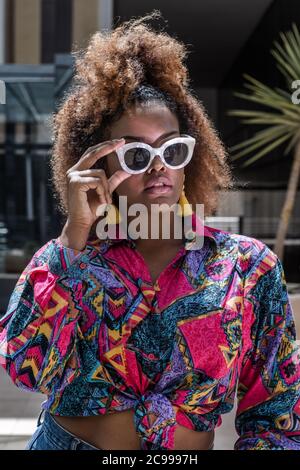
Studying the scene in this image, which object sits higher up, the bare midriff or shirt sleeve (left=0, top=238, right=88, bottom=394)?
shirt sleeve (left=0, top=238, right=88, bottom=394)

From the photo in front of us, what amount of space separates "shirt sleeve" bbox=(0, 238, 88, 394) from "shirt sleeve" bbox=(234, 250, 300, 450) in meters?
0.36

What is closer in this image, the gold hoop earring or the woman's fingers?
the woman's fingers

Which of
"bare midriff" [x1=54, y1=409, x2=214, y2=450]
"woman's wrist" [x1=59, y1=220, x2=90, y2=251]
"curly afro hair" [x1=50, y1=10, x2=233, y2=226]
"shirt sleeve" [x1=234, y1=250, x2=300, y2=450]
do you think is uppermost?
"curly afro hair" [x1=50, y1=10, x2=233, y2=226]

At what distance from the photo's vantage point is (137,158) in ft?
4.53

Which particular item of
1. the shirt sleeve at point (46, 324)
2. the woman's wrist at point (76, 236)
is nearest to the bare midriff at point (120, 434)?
the shirt sleeve at point (46, 324)

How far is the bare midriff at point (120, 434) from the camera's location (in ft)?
4.37

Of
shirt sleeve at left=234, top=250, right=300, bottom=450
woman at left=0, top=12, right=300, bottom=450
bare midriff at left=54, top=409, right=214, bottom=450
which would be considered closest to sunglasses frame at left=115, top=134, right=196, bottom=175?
woman at left=0, top=12, right=300, bottom=450

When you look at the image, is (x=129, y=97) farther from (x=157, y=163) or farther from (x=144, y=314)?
(x=144, y=314)

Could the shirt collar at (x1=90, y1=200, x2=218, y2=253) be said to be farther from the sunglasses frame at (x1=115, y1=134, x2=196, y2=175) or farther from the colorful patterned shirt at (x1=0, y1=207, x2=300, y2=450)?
the sunglasses frame at (x1=115, y1=134, x2=196, y2=175)

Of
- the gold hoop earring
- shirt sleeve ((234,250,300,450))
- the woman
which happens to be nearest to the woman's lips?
the woman

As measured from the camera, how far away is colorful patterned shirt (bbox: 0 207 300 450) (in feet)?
4.31

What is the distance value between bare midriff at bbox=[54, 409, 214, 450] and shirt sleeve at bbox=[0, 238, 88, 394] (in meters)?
0.11

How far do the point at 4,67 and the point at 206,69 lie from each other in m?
10.9

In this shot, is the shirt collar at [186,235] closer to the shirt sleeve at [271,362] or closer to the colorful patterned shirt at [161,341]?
the colorful patterned shirt at [161,341]
